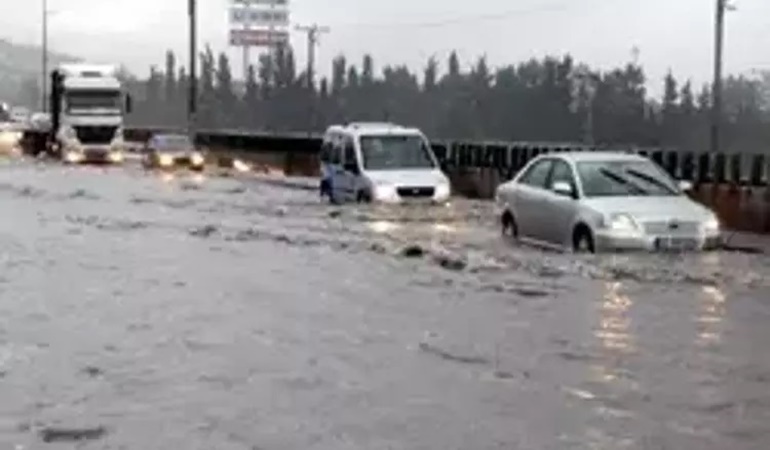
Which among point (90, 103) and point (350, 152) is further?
point (90, 103)

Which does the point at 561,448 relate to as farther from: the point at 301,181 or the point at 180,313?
the point at 301,181

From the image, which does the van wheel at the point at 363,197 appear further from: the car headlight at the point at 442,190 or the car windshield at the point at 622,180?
the car windshield at the point at 622,180

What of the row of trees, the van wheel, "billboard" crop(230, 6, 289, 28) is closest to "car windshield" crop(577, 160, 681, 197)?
the van wheel

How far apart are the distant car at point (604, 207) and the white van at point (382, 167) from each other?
6.21m

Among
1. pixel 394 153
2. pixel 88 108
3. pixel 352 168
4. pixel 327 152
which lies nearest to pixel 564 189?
pixel 394 153

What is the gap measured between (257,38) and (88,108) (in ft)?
160

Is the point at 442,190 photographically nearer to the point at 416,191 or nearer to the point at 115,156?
the point at 416,191

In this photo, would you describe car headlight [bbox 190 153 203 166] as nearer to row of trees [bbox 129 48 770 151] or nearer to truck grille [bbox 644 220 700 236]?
row of trees [bbox 129 48 770 151]

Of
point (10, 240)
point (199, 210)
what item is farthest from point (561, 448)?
point (199, 210)

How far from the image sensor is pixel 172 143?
53812 millimetres

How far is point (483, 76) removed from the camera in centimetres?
8156

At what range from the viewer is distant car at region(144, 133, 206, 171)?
52500 mm

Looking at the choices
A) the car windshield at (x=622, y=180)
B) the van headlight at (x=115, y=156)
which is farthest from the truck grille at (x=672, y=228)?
the van headlight at (x=115, y=156)

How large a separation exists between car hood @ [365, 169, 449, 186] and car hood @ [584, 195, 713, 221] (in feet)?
29.5
